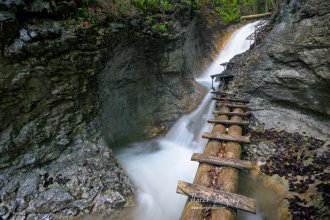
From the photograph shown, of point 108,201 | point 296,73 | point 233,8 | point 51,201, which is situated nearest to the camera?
point 51,201

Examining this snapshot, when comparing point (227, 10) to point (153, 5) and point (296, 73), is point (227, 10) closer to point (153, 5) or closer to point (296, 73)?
point (153, 5)

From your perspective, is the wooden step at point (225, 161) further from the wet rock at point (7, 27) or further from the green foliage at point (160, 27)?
the green foliage at point (160, 27)

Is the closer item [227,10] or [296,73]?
[296,73]

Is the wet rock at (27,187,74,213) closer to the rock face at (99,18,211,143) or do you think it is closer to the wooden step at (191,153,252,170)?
the rock face at (99,18,211,143)

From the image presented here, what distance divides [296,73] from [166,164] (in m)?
4.88

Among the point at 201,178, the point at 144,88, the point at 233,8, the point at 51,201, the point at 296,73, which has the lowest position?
the point at 51,201

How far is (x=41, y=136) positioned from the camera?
5.41 m

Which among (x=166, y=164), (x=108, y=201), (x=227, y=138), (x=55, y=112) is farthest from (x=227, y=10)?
(x=108, y=201)

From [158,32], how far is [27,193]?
21.3 ft

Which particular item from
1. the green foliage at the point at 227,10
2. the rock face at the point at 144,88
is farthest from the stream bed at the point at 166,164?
the green foliage at the point at 227,10

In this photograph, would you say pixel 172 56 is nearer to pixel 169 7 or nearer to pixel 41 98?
pixel 169 7

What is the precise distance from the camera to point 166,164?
755 cm

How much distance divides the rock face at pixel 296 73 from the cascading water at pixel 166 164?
246cm

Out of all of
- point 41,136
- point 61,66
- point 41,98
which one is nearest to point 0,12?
point 61,66
